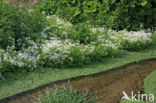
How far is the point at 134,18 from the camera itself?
8.90 m

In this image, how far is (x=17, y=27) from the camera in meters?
6.42

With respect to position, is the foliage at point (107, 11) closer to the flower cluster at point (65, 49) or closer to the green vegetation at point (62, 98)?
the flower cluster at point (65, 49)

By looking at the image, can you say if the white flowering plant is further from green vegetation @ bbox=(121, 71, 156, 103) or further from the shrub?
green vegetation @ bbox=(121, 71, 156, 103)

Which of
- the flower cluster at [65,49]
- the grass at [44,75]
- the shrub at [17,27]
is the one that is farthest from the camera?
the shrub at [17,27]

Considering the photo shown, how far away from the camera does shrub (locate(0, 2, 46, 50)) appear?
5.96 metres

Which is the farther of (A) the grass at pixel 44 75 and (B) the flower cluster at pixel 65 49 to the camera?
(B) the flower cluster at pixel 65 49

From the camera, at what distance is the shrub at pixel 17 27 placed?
19.6 feet

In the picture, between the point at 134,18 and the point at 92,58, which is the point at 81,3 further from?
the point at 92,58

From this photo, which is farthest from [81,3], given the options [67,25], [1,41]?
[1,41]

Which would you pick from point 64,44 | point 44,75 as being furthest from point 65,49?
point 44,75

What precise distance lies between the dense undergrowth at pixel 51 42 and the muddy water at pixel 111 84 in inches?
25.6

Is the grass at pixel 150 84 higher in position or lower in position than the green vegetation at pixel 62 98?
lower

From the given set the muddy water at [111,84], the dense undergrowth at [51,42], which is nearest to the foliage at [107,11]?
the dense undergrowth at [51,42]

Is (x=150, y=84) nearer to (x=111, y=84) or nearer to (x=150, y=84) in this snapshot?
(x=150, y=84)
